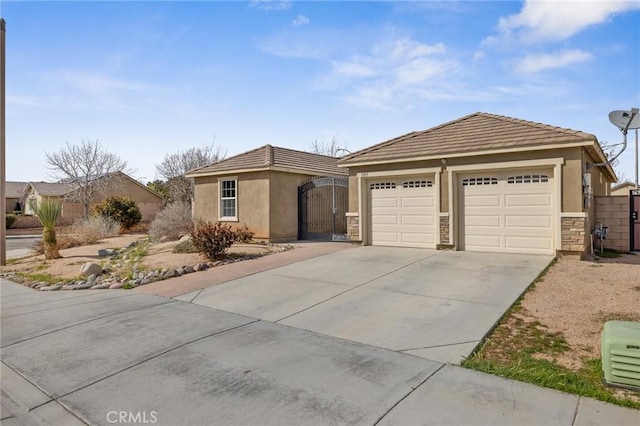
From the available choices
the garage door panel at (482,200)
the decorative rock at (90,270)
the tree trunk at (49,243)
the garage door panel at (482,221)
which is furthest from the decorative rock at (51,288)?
the garage door panel at (482,200)

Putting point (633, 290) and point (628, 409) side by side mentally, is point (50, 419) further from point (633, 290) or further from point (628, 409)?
point (633, 290)

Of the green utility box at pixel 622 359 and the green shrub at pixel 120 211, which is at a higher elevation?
the green shrub at pixel 120 211

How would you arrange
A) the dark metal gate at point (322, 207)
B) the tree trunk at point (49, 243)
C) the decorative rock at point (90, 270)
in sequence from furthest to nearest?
1. the dark metal gate at point (322, 207)
2. the tree trunk at point (49, 243)
3. the decorative rock at point (90, 270)

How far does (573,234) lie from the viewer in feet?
33.9

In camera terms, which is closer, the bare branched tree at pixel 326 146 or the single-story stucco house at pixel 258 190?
the single-story stucco house at pixel 258 190

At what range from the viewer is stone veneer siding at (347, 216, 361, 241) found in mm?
14148

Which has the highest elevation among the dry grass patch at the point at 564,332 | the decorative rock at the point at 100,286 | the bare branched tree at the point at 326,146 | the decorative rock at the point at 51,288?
the bare branched tree at the point at 326,146

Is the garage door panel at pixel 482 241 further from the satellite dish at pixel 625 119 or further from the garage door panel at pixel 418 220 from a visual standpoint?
the satellite dish at pixel 625 119

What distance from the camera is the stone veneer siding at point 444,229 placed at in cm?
1233

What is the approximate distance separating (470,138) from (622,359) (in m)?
9.50

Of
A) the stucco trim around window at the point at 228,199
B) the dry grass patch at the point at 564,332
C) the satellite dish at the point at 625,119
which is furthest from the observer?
the stucco trim around window at the point at 228,199

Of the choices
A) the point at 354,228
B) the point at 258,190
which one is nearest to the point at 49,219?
the point at 258,190

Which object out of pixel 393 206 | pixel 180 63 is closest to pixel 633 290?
pixel 393 206

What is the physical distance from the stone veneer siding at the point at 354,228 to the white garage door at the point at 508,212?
359 cm
